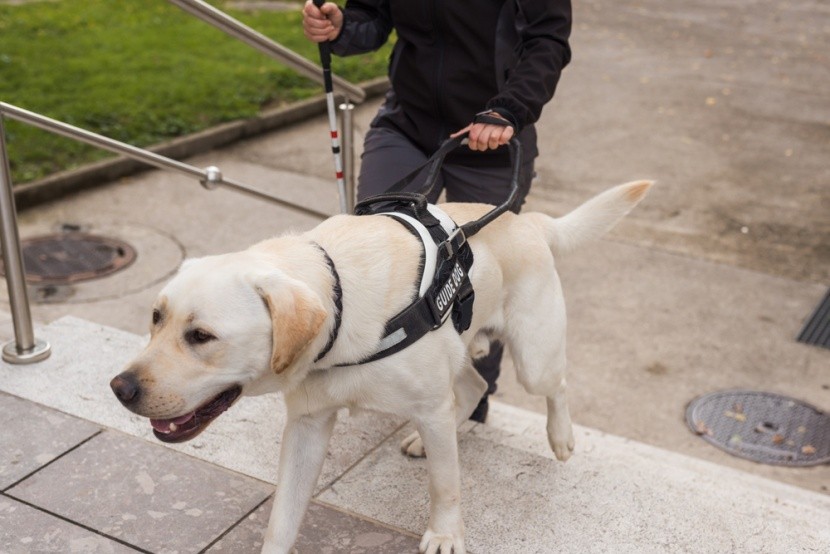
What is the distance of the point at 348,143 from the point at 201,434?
1711 mm

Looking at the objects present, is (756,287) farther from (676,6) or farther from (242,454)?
(676,6)

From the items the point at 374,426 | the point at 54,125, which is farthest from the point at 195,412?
the point at 54,125

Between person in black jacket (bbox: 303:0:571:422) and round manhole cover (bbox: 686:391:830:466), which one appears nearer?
person in black jacket (bbox: 303:0:571:422)

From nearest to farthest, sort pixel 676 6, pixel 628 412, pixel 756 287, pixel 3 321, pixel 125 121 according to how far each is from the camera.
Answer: pixel 3 321 < pixel 628 412 < pixel 756 287 < pixel 125 121 < pixel 676 6

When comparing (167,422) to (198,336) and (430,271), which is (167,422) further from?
(430,271)

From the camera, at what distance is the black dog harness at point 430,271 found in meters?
2.58

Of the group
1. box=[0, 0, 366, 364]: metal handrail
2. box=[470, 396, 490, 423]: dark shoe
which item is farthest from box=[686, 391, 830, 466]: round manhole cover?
box=[0, 0, 366, 364]: metal handrail

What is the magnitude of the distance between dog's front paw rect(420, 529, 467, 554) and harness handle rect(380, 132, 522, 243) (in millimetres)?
855

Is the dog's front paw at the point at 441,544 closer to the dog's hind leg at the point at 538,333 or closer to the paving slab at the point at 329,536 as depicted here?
the paving slab at the point at 329,536

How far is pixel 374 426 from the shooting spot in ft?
12.1

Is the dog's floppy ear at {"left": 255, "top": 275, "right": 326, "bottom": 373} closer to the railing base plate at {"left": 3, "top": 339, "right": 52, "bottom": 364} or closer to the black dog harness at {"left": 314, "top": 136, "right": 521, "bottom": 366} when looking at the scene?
the black dog harness at {"left": 314, "top": 136, "right": 521, "bottom": 366}

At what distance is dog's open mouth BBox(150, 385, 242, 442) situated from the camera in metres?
2.46

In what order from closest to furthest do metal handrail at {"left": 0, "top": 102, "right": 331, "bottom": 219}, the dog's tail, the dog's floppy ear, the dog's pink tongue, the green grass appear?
the dog's floppy ear, the dog's pink tongue, the dog's tail, metal handrail at {"left": 0, "top": 102, "right": 331, "bottom": 219}, the green grass

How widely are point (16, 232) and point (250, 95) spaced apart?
19.2ft
